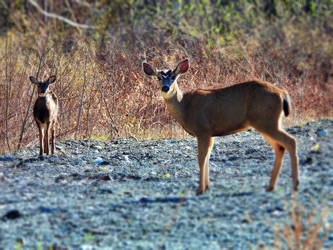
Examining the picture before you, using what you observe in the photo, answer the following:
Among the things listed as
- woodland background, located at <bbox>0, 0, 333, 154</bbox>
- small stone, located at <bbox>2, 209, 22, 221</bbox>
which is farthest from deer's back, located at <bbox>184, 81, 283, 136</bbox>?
woodland background, located at <bbox>0, 0, 333, 154</bbox>

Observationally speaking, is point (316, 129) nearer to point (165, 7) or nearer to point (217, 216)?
point (217, 216)

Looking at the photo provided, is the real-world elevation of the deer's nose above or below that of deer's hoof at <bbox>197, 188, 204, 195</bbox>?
above

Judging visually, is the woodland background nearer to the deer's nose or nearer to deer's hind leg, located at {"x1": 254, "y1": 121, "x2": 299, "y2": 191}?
the deer's nose

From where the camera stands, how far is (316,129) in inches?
392

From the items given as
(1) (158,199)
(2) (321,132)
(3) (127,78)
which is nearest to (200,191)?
(1) (158,199)

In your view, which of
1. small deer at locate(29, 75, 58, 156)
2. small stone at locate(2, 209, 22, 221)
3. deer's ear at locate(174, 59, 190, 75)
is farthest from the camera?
small deer at locate(29, 75, 58, 156)

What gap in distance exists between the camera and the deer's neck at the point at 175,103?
27.0 ft

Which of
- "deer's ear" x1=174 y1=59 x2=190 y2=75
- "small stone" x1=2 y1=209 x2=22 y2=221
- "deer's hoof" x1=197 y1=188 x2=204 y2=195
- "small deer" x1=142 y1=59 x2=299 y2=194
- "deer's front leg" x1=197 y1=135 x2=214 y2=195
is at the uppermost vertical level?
"deer's ear" x1=174 y1=59 x2=190 y2=75

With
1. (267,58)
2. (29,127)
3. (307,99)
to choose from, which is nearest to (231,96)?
(29,127)

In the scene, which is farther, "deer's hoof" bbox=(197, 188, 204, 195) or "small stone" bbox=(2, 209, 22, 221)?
"deer's hoof" bbox=(197, 188, 204, 195)

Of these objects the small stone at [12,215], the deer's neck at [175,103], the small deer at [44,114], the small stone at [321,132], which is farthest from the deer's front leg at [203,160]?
the small deer at [44,114]

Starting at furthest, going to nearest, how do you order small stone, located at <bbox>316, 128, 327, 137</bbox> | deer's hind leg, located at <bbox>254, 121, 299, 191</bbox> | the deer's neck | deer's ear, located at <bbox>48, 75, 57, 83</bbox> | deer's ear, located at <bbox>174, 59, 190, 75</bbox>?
deer's ear, located at <bbox>48, 75, 57, 83</bbox> < small stone, located at <bbox>316, 128, 327, 137</bbox> < deer's ear, located at <bbox>174, 59, 190, 75</bbox> < the deer's neck < deer's hind leg, located at <bbox>254, 121, 299, 191</bbox>

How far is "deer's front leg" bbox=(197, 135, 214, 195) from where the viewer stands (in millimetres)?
7398

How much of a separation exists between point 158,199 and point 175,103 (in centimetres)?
163
